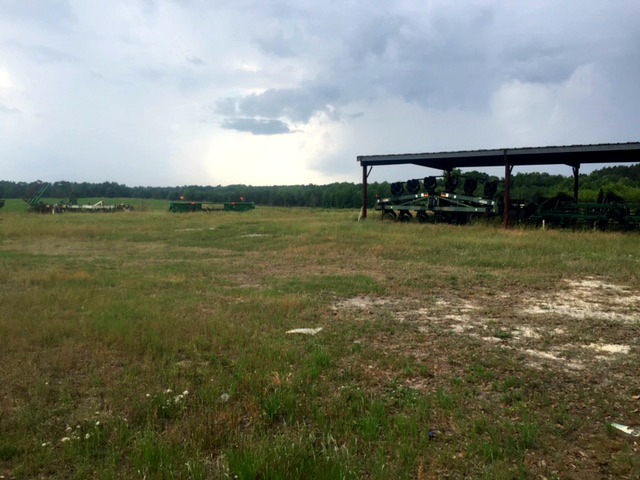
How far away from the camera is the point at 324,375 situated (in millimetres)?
5230

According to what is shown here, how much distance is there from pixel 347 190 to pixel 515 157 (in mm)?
52156

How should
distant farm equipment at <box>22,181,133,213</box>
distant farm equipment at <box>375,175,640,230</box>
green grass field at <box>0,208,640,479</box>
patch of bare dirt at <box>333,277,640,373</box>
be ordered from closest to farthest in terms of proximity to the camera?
green grass field at <box>0,208,640,479</box>
patch of bare dirt at <box>333,277,640,373</box>
distant farm equipment at <box>375,175,640,230</box>
distant farm equipment at <box>22,181,133,213</box>

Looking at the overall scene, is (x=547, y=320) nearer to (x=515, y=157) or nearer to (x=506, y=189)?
(x=506, y=189)

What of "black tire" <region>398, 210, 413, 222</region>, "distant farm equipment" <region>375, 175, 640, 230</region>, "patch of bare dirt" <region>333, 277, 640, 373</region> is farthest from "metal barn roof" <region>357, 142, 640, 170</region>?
"patch of bare dirt" <region>333, 277, 640, 373</region>

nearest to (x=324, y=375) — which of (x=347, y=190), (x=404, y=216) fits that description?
(x=404, y=216)

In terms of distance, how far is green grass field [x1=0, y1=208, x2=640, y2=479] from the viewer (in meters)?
3.61

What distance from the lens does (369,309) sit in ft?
27.5

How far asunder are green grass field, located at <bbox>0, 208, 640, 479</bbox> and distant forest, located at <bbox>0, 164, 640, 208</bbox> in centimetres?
1718

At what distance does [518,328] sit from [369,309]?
245 cm

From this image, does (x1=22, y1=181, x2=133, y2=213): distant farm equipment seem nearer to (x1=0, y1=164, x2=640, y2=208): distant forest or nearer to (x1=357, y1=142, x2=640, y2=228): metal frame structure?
(x1=0, y1=164, x2=640, y2=208): distant forest

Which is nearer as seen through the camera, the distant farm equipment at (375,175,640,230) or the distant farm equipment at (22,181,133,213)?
the distant farm equipment at (375,175,640,230)

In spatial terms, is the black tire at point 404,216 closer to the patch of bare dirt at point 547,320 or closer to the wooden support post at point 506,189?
the wooden support post at point 506,189

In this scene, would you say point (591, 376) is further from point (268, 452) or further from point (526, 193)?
point (526, 193)

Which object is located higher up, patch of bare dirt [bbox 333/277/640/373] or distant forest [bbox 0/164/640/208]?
distant forest [bbox 0/164/640/208]
